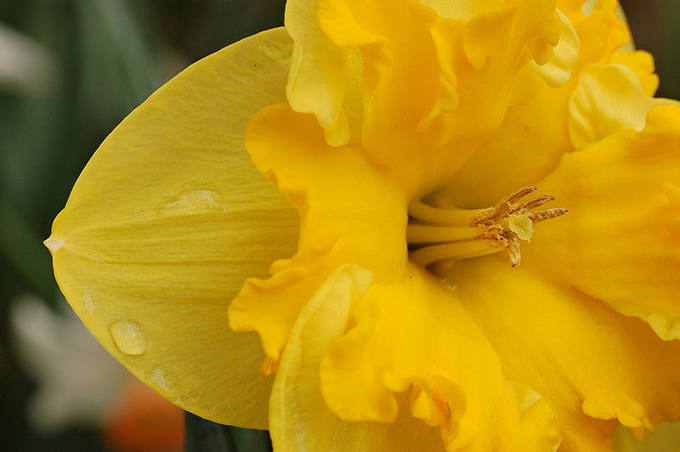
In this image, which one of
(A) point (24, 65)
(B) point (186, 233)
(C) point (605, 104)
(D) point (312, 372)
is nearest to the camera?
(D) point (312, 372)

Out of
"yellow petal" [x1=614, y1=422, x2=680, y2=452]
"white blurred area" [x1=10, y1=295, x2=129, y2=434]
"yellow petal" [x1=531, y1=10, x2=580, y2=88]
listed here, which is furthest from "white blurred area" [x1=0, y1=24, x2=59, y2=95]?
"yellow petal" [x1=614, y1=422, x2=680, y2=452]

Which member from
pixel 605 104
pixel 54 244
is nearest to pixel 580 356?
pixel 605 104

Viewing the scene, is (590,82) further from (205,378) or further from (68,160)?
(68,160)

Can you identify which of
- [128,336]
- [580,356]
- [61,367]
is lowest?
[61,367]

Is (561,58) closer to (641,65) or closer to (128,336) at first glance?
(641,65)

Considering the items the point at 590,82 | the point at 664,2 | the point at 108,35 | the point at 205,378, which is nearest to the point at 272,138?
the point at 205,378

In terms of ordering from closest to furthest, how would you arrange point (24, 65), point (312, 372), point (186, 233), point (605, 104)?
point (312, 372) → point (186, 233) → point (605, 104) → point (24, 65)

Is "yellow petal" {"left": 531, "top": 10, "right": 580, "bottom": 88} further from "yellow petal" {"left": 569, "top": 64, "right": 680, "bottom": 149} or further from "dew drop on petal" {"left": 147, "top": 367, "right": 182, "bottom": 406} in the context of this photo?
"dew drop on petal" {"left": 147, "top": 367, "right": 182, "bottom": 406}

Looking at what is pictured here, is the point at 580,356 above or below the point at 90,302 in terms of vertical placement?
below
